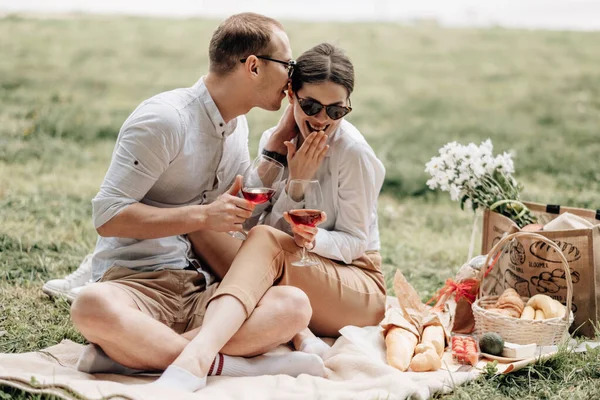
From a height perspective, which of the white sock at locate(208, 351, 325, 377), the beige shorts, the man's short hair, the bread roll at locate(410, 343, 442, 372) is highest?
the man's short hair

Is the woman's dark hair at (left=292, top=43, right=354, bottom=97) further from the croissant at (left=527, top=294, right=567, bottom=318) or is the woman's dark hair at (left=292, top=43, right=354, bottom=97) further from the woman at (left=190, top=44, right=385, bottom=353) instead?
the croissant at (left=527, top=294, right=567, bottom=318)

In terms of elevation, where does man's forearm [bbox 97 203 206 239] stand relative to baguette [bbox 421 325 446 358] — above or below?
above

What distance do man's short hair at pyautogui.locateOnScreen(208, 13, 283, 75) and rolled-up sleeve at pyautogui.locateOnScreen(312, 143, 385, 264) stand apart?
0.69 m

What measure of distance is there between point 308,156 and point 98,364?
1.35 metres

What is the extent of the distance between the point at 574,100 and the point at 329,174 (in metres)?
7.68

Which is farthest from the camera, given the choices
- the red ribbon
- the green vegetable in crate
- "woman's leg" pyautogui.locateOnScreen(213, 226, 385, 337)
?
the red ribbon

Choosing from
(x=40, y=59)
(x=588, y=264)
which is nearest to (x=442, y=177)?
(x=588, y=264)

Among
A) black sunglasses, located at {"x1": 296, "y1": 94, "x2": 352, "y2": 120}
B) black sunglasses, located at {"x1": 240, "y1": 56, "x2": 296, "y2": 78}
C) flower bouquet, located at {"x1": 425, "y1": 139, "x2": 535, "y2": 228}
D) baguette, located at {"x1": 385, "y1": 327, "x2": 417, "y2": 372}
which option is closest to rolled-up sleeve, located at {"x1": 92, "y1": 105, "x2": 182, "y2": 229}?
black sunglasses, located at {"x1": 240, "y1": 56, "x2": 296, "y2": 78}

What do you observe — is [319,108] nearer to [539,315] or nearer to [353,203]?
A: [353,203]

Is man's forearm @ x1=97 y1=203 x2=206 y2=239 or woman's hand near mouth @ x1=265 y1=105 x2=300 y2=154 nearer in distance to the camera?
man's forearm @ x1=97 y1=203 x2=206 y2=239

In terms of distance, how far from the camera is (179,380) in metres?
2.91

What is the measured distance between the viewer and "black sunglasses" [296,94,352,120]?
3.53 m

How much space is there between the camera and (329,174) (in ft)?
12.5

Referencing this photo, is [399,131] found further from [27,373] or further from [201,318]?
[27,373]
